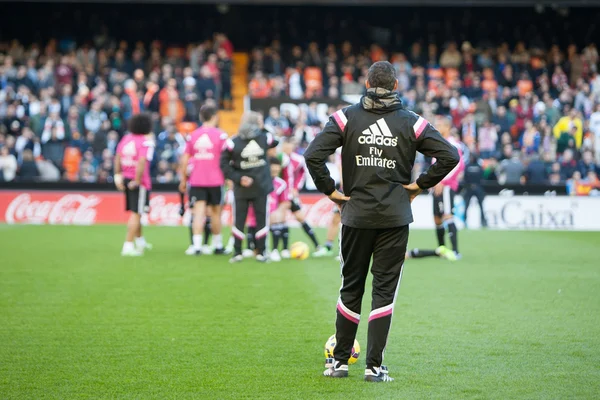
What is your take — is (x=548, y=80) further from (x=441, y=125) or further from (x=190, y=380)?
(x=190, y=380)

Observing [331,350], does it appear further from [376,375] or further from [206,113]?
[206,113]

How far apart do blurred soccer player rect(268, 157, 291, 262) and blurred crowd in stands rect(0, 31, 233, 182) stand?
8.31 m

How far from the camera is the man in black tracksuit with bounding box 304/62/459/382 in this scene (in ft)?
21.8

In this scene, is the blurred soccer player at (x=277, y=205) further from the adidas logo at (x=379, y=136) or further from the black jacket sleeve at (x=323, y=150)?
the adidas logo at (x=379, y=136)

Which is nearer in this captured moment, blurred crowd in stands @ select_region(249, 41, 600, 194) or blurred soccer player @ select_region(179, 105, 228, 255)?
blurred soccer player @ select_region(179, 105, 228, 255)

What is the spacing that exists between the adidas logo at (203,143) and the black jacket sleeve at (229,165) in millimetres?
1043

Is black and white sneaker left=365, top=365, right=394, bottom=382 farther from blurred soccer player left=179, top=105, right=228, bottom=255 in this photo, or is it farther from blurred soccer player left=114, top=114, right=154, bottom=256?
blurred soccer player left=114, top=114, right=154, bottom=256

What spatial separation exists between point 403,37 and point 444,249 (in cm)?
2036

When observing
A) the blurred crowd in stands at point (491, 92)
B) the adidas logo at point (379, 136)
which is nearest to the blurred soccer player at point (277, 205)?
the adidas logo at point (379, 136)

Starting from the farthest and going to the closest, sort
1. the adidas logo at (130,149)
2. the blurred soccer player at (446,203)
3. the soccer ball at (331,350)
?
the adidas logo at (130,149), the blurred soccer player at (446,203), the soccer ball at (331,350)

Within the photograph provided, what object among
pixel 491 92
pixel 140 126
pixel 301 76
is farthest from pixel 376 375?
pixel 301 76

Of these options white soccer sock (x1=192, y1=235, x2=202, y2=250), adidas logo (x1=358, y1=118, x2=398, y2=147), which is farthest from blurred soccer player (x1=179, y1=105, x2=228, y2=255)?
adidas logo (x1=358, y1=118, x2=398, y2=147)

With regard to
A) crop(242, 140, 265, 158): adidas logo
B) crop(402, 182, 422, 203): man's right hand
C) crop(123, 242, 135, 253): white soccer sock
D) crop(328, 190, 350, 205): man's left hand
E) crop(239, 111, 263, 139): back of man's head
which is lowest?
crop(123, 242, 135, 253): white soccer sock

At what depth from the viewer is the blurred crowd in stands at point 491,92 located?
25.5 m
